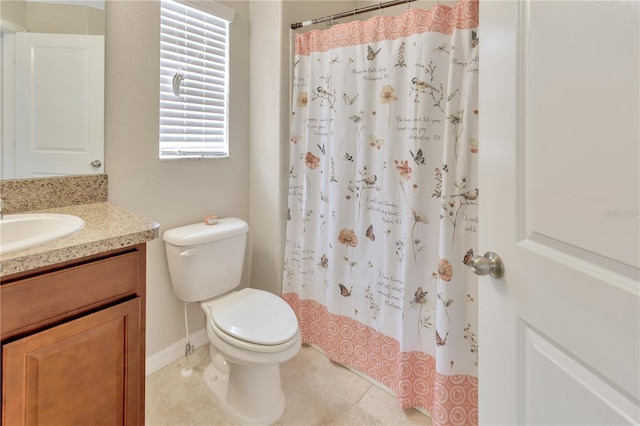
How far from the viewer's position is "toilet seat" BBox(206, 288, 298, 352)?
1.31m

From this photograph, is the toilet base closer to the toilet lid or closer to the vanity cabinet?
the toilet lid

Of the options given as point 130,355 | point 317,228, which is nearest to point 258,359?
point 130,355

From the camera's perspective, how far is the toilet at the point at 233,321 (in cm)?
132

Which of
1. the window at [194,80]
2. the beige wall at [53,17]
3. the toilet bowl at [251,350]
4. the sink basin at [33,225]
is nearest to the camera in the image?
the sink basin at [33,225]

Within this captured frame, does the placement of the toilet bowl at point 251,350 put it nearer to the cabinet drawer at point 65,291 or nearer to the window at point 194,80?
the cabinet drawer at point 65,291

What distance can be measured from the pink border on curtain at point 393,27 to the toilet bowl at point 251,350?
134cm

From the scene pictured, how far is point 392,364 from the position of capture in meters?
1.58

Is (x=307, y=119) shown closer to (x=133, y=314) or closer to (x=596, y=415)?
(x=133, y=314)

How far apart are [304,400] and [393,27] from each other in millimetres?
1785

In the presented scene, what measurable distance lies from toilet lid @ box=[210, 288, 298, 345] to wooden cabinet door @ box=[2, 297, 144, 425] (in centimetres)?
41

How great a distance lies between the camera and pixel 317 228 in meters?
1.82

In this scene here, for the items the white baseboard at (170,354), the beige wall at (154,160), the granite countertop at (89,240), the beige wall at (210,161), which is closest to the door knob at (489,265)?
the granite countertop at (89,240)

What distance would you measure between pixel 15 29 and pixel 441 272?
1830 mm

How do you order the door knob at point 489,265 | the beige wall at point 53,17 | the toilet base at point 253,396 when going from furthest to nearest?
the toilet base at point 253,396 → the beige wall at point 53,17 → the door knob at point 489,265
